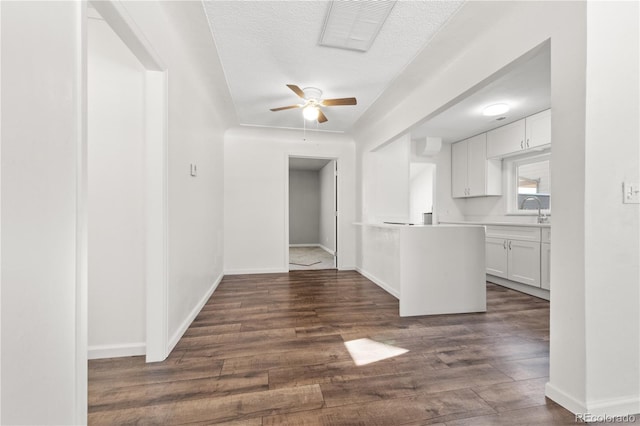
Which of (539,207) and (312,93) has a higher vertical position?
(312,93)

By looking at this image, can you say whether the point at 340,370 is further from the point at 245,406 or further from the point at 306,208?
the point at 306,208

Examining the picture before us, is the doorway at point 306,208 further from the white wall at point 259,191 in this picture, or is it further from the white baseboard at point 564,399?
the white baseboard at point 564,399

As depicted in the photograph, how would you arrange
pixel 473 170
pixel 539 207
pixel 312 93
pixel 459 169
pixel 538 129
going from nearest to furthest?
pixel 312 93
pixel 538 129
pixel 539 207
pixel 473 170
pixel 459 169

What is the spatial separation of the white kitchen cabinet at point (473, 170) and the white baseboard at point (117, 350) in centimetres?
497

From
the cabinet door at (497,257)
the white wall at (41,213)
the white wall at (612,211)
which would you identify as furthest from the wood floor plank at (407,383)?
the cabinet door at (497,257)

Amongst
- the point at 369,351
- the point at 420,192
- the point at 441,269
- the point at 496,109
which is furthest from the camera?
the point at 420,192

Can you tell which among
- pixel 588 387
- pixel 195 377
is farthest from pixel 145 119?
pixel 588 387

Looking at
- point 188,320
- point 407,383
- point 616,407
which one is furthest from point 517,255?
point 188,320

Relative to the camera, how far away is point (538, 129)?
3.42 m

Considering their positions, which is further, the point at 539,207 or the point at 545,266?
the point at 539,207

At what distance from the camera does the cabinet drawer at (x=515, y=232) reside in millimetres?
3199

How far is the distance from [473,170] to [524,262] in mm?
1814

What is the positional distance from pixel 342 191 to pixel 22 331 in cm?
413

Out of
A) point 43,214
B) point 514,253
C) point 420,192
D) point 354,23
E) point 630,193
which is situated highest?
point 354,23
